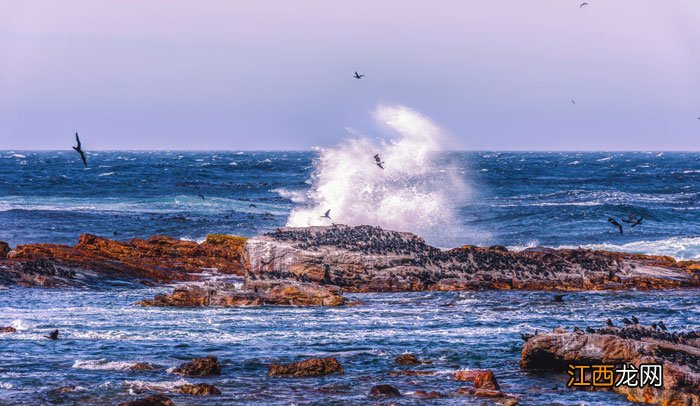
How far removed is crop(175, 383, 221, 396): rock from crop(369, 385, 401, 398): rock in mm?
2719

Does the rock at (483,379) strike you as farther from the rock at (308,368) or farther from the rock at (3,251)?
the rock at (3,251)

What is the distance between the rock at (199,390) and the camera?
16672mm

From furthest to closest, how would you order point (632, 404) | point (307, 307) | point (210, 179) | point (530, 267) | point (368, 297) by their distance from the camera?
point (210, 179)
point (530, 267)
point (368, 297)
point (307, 307)
point (632, 404)

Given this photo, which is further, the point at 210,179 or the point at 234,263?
the point at 210,179

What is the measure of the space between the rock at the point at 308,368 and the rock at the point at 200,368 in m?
1.05

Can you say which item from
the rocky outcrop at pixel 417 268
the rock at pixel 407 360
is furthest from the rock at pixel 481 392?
the rocky outcrop at pixel 417 268

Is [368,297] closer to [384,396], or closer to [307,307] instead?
[307,307]

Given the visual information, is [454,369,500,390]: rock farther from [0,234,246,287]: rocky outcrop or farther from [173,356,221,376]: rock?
[0,234,246,287]: rocky outcrop

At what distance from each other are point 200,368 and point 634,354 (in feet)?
26.7

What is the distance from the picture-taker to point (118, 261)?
36156 mm

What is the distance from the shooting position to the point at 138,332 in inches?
903

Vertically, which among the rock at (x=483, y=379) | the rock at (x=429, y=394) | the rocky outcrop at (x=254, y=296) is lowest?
the rock at (x=429, y=394)

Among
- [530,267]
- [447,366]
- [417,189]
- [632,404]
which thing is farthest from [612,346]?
[417,189]

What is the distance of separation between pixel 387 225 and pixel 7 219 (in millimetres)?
23787
